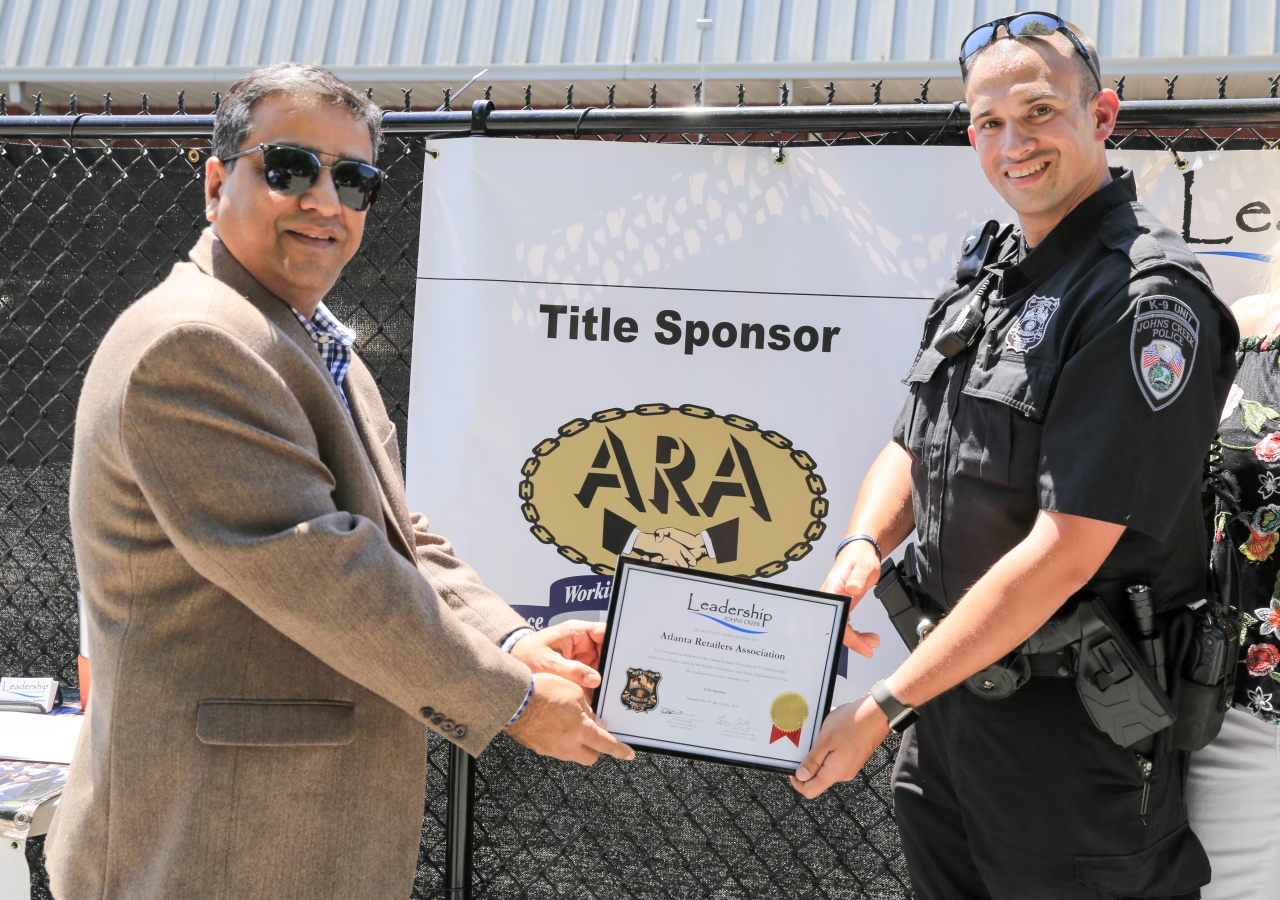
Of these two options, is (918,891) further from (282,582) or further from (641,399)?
(282,582)

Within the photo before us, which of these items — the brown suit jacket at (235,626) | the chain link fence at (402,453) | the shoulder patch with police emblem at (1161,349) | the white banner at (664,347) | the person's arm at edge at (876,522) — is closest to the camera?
the brown suit jacket at (235,626)

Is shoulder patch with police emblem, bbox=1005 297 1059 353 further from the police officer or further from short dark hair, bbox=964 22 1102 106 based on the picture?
short dark hair, bbox=964 22 1102 106

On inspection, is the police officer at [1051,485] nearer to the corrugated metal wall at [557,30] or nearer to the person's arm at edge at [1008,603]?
the person's arm at edge at [1008,603]

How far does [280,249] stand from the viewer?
1.69 metres

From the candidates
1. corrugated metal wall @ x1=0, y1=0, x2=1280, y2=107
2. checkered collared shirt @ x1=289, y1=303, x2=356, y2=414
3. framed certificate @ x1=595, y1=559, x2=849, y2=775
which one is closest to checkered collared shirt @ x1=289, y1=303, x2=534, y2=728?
checkered collared shirt @ x1=289, y1=303, x2=356, y2=414

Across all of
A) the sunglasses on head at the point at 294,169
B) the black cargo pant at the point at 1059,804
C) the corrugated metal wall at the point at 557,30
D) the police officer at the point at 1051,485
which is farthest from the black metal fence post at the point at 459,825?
the corrugated metal wall at the point at 557,30

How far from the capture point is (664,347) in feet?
8.45

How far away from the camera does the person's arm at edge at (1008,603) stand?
5.55 ft

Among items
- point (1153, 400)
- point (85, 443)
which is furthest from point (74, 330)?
point (1153, 400)

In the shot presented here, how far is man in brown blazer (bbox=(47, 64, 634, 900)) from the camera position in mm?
1412

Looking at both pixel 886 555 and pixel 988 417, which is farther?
pixel 886 555

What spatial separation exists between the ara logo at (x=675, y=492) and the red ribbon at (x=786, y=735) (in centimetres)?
62

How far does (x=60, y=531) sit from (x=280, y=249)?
2.93 meters

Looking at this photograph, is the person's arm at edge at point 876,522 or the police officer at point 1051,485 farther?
the person's arm at edge at point 876,522
